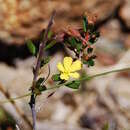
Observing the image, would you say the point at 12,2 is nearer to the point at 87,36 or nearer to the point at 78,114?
the point at 78,114

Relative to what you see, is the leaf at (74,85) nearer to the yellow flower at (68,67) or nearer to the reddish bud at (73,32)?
the yellow flower at (68,67)

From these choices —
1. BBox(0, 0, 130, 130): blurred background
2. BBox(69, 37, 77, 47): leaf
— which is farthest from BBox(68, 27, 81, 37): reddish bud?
BBox(0, 0, 130, 130): blurred background

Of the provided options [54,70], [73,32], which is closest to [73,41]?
[73,32]

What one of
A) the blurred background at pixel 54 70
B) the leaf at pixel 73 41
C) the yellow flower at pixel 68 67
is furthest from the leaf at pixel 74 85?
the blurred background at pixel 54 70

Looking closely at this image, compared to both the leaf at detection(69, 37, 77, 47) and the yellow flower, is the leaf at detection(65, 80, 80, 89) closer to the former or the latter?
the yellow flower

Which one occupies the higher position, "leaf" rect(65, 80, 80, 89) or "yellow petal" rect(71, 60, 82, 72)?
"yellow petal" rect(71, 60, 82, 72)

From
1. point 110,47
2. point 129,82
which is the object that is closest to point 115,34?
point 110,47

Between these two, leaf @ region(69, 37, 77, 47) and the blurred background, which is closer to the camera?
leaf @ region(69, 37, 77, 47)

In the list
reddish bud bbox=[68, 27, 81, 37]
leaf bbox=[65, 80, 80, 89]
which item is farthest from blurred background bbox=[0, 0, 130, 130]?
reddish bud bbox=[68, 27, 81, 37]
